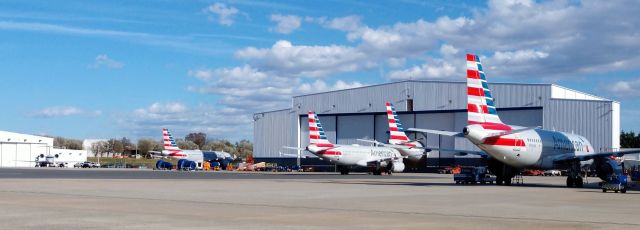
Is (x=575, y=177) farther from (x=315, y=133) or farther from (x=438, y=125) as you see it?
(x=438, y=125)

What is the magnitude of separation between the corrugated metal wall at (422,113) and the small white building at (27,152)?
41.9 meters

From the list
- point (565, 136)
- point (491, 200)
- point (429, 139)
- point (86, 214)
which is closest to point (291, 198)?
point (491, 200)

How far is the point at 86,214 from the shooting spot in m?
19.9

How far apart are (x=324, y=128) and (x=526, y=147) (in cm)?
5795

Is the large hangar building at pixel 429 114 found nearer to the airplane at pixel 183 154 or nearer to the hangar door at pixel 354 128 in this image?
the hangar door at pixel 354 128

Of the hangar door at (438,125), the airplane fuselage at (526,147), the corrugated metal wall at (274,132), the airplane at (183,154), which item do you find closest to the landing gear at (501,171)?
the airplane fuselage at (526,147)

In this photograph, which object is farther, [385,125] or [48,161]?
[48,161]

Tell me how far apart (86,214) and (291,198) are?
10276 millimetres

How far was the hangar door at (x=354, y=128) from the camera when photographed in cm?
Result: 9575

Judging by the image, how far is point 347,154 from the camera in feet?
256

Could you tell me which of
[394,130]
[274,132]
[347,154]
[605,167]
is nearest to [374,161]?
[347,154]

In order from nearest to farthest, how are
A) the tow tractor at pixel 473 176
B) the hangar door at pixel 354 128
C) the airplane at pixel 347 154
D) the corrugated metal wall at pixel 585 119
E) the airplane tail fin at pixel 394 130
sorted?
the tow tractor at pixel 473 176, the corrugated metal wall at pixel 585 119, the airplane at pixel 347 154, the airplane tail fin at pixel 394 130, the hangar door at pixel 354 128

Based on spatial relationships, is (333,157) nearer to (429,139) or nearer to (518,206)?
(429,139)

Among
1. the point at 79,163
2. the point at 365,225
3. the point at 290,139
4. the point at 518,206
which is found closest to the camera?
the point at 365,225
